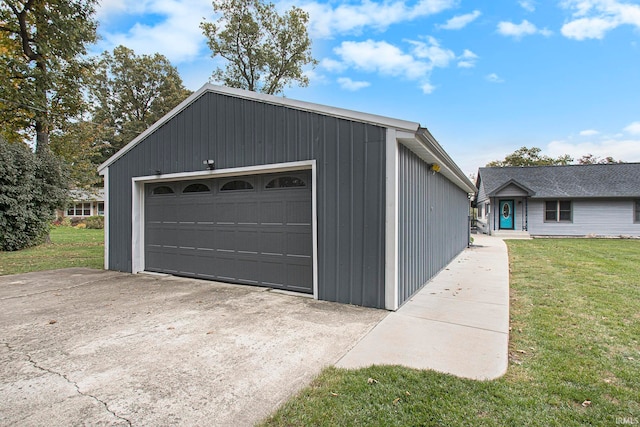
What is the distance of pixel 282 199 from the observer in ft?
18.5

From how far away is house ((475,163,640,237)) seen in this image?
679 inches

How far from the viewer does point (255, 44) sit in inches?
845

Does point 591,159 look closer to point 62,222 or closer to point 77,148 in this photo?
point 77,148

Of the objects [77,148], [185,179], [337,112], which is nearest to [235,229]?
[185,179]

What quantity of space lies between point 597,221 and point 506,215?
436 centimetres

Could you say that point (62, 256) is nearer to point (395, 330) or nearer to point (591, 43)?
point (395, 330)

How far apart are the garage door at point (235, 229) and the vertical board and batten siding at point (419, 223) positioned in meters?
1.51

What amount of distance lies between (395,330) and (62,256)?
36.3 ft

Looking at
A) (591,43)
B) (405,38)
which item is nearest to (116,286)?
(405,38)

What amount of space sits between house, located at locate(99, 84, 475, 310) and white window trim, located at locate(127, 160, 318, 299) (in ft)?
0.08

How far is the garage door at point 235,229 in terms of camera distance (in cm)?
551

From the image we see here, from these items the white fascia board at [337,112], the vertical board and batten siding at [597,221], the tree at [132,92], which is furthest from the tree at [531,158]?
the white fascia board at [337,112]

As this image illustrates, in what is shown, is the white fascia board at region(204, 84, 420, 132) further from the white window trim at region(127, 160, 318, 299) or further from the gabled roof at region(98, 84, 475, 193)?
the white window trim at region(127, 160, 318, 299)

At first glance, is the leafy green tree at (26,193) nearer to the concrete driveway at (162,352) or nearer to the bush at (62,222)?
the concrete driveway at (162,352)
